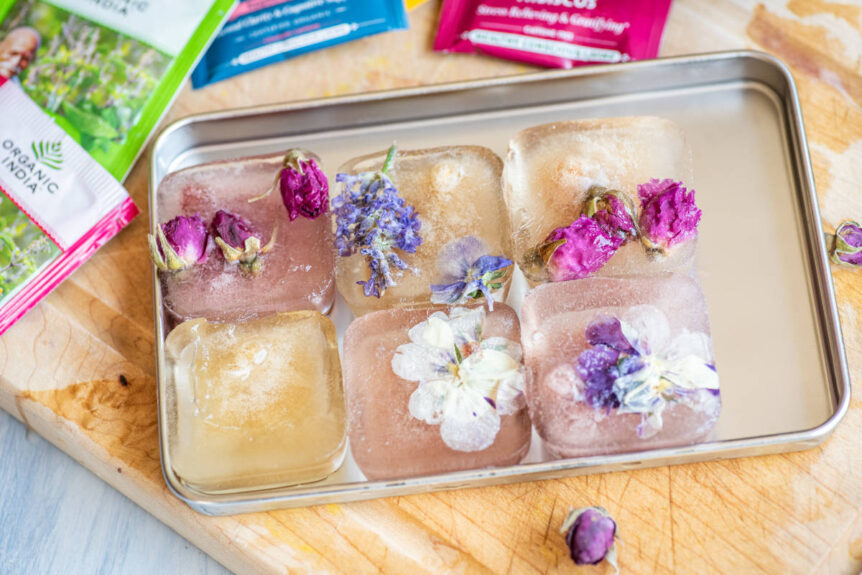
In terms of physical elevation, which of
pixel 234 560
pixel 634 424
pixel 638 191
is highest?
pixel 638 191

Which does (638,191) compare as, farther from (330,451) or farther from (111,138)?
(111,138)

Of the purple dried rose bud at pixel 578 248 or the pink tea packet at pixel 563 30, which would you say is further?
the pink tea packet at pixel 563 30

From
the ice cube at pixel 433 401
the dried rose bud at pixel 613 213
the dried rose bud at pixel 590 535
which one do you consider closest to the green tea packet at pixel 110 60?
the ice cube at pixel 433 401

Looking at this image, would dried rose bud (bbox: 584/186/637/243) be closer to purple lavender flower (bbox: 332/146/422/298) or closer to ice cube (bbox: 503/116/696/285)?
ice cube (bbox: 503/116/696/285)

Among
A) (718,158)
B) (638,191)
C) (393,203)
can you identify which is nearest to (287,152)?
(393,203)

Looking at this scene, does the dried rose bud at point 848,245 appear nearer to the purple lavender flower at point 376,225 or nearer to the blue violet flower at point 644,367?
the blue violet flower at point 644,367

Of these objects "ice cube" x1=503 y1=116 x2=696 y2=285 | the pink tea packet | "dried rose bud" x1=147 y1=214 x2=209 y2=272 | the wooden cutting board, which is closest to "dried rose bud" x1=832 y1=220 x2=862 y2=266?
the wooden cutting board
